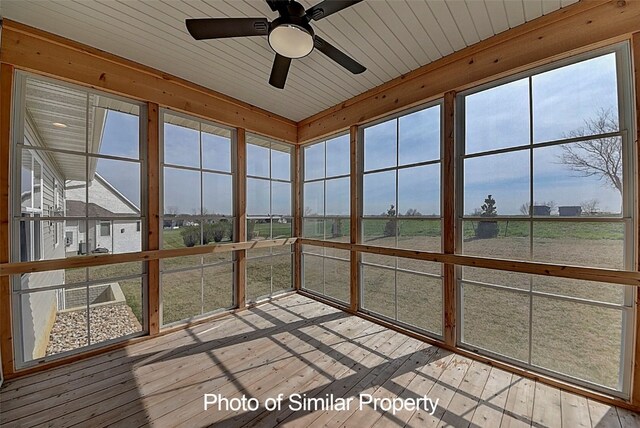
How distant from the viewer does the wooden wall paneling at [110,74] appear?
206 cm

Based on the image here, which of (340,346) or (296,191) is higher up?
(296,191)

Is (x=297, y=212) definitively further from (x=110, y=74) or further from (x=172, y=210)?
(x=110, y=74)

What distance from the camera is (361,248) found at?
3.31m

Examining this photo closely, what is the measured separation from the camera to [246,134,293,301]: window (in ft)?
12.2

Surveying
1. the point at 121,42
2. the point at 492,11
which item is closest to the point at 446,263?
the point at 492,11

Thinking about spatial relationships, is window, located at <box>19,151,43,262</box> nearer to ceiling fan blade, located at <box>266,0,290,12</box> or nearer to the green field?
the green field

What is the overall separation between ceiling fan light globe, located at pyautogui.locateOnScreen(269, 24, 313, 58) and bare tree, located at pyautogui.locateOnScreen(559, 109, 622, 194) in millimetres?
2125

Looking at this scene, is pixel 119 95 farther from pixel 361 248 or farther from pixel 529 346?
pixel 529 346

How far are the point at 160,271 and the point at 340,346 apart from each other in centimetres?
212

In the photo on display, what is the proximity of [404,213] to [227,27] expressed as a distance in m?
2.39

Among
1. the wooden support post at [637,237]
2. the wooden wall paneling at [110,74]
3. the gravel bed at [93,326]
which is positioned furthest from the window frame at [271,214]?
the wooden support post at [637,237]

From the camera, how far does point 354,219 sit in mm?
3418

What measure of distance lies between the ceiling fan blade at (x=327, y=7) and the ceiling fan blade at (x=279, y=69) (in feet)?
1.30

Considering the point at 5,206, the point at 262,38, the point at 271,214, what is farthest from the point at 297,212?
the point at 5,206
